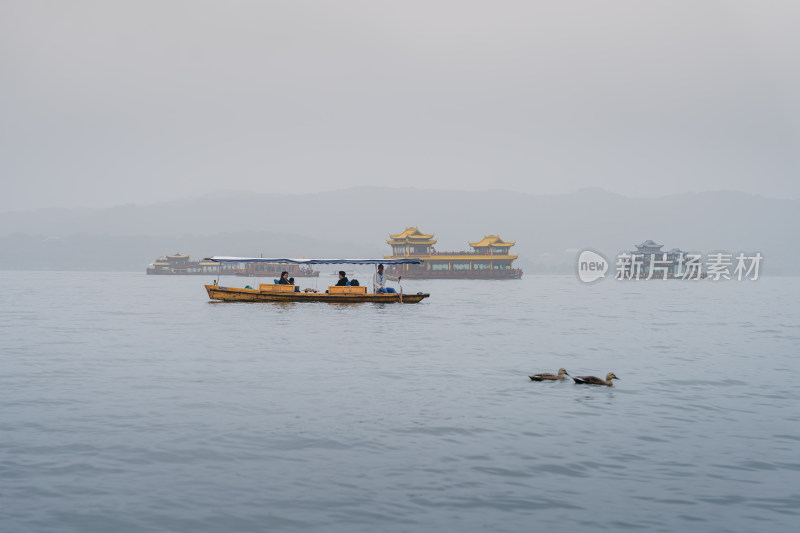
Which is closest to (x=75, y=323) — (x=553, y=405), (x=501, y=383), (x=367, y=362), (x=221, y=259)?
(x=221, y=259)

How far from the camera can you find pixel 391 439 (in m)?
10.1

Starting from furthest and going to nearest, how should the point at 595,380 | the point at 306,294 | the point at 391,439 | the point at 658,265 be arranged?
the point at 658,265 → the point at 306,294 → the point at 595,380 → the point at 391,439

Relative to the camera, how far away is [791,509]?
7.41 metres

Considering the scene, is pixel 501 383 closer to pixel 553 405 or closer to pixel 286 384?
pixel 553 405

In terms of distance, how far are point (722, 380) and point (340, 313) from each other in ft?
68.0

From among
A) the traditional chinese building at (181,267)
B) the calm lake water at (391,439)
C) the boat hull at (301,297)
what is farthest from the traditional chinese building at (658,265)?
the calm lake water at (391,439)

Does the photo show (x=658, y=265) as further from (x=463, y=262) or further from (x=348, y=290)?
(x=348, y=290)

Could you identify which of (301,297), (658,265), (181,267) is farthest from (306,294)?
(181,267)

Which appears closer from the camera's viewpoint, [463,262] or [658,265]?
[463,262]

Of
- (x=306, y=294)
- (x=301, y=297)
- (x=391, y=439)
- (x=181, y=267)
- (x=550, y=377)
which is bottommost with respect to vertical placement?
(x=391, y=439)

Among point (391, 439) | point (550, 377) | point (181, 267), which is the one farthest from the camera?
point (181, 267)

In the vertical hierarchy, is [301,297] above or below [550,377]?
above

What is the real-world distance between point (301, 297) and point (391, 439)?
95.5 ft

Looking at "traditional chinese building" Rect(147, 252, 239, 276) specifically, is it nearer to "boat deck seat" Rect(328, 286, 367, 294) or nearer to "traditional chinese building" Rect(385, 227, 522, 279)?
"traditional chinese building" Rect(385, 227, 522, 279)
